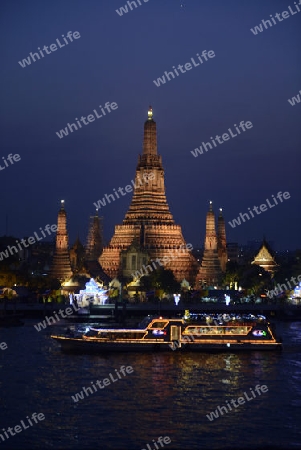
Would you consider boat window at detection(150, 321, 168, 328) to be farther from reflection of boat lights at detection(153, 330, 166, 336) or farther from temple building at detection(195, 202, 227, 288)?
temple building at detection(195, 202, 227, 288)

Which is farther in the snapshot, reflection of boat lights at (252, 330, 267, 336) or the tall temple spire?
the tall temple spire

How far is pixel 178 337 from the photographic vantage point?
61562mm

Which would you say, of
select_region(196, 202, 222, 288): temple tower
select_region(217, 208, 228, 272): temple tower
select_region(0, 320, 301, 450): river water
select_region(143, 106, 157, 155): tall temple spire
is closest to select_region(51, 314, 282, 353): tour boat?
select_region(0, 320, 301, 450): river water

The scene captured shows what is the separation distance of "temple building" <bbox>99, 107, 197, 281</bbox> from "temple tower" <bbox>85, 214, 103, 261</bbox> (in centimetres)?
1662

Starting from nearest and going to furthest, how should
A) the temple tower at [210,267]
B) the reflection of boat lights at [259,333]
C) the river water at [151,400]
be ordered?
the river water at [151,400]
the reflection of boat lights at [259,333]
the temple tower at [210,267]

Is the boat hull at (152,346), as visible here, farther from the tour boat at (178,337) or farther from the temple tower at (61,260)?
the temple tower at (61,260)

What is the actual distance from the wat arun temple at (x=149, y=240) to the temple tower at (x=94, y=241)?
54.1ft

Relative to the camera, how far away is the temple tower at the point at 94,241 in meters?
137

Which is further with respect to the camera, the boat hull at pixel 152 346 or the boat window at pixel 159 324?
the boat window at pixel 159 324

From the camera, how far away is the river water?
3622cm

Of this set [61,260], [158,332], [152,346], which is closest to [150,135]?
[61,260]

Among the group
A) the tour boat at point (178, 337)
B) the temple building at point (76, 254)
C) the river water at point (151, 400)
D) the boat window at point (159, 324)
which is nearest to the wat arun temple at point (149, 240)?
the temple building at point (76, 254)

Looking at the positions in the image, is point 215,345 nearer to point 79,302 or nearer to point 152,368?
point 152,368

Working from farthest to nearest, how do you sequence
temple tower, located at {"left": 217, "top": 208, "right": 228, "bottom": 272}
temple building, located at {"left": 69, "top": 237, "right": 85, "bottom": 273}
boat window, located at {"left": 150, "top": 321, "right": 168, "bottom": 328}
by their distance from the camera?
temple building, located at {"left": 69, "top": 237, "right": 85, "bottom": 273}
temple tower, located at {"left": 217, "top": 208, "right": 228, "bottom": 272}
boat window, located at {"left": 150, "top": 321, "right": 168, "bottom": 328}
